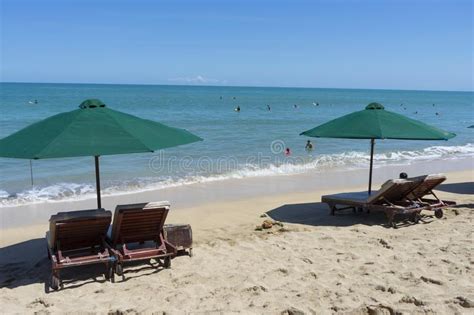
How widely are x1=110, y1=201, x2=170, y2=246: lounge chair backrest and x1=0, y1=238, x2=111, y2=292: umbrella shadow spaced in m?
0.48

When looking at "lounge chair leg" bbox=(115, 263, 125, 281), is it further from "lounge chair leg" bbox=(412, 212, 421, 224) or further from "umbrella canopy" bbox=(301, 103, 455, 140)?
"lounge chair leg" bbox=(412, 212, 421, 224)

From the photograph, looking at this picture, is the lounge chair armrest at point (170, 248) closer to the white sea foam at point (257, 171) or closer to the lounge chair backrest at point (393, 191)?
the lounge chair backrest at point (393, 191)

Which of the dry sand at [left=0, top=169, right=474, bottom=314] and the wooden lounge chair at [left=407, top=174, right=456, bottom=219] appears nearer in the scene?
the dry sand at [left=0, top=169, right=474, bottom=314]

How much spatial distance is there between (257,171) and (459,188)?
5.52 metres

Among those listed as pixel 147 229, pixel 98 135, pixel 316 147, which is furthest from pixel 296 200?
pixel 316 147

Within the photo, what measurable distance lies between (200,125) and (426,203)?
2424 cm

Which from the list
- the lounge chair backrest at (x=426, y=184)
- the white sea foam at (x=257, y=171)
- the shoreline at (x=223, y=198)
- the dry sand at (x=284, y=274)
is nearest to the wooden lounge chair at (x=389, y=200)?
the lounge chair backrest at (x=426, y=184)

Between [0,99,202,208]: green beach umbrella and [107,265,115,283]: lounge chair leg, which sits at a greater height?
[0,99,202,208]: green beach umbrella

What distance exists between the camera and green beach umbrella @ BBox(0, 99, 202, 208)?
490cm

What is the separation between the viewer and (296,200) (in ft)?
33.2

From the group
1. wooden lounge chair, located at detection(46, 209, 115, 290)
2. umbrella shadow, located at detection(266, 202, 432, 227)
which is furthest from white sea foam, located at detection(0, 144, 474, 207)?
wooden lounge chair, located at detection(46, 209, 115, 290)

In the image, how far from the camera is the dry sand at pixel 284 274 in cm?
460

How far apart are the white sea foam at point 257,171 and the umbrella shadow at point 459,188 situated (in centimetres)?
399

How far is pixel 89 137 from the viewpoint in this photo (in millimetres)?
5113
